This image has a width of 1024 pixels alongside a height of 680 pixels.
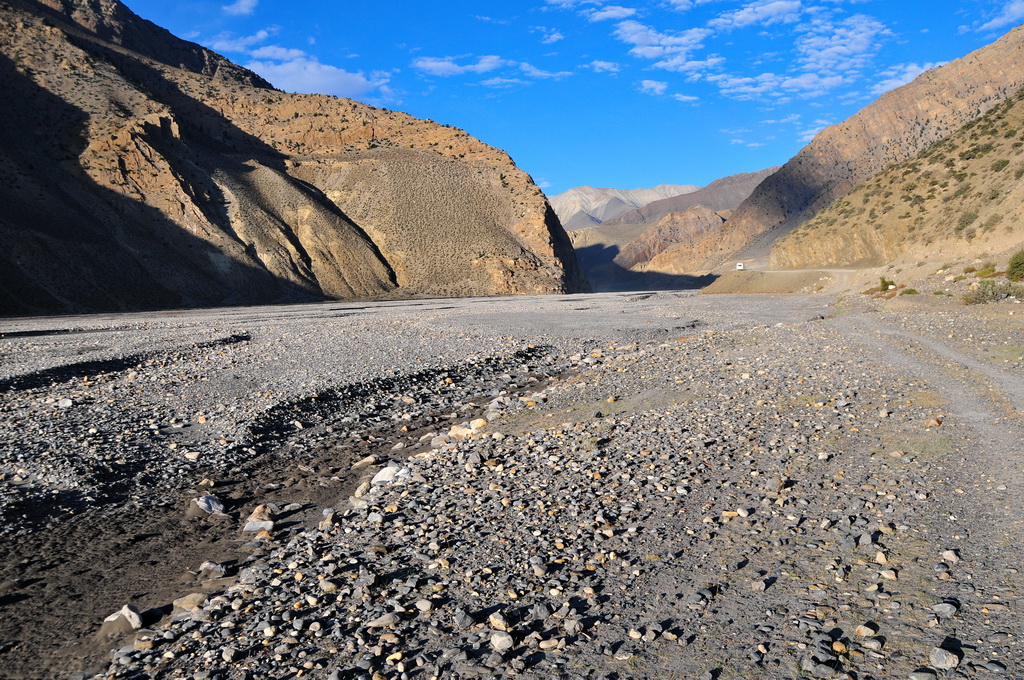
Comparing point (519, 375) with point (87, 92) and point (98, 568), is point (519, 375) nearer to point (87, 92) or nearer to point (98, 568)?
point (98, 568)

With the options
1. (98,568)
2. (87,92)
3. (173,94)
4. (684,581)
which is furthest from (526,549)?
(173,94)

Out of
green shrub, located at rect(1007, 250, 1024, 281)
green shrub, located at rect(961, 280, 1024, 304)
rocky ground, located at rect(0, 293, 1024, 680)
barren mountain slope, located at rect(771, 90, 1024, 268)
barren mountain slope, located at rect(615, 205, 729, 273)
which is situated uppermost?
barren mountain slope, located at rect(615, 205, 729, 273)

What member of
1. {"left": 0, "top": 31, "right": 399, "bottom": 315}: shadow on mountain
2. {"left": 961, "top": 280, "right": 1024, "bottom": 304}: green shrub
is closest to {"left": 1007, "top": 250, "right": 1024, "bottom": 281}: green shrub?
{"left": 961, "top": 280, "right": 1024, "bottom": 304}: green shrub

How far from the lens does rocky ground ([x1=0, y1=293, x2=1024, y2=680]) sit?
12.7 ft

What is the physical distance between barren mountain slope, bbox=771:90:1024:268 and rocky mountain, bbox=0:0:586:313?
28233 millimetres

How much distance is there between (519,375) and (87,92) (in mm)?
62688

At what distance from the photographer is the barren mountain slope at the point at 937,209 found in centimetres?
3469

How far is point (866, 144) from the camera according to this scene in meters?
102

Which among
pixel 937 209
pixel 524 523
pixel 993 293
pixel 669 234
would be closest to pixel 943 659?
pixel 524 523

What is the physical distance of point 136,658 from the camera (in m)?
4.20

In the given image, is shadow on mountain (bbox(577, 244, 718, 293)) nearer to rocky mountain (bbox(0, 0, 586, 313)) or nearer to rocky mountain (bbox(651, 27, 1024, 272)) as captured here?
rocky mountain (bbox(651, 27, 1024, 272))

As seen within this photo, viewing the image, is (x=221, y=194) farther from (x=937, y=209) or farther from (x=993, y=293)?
(x=993, y=293)

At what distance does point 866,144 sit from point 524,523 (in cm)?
11611

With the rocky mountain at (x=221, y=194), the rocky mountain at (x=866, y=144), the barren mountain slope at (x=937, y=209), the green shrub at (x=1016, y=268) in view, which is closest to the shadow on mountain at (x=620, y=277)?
the rocky mountain at (x=866, y=144)
